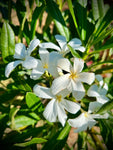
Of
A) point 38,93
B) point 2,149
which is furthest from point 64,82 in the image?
point 2,149

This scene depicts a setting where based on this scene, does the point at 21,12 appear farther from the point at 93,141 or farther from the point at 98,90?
the point at 93,141

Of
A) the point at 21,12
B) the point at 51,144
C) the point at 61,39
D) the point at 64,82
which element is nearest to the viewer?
the point at 64,82

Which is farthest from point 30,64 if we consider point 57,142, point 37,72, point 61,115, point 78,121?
point 57,142

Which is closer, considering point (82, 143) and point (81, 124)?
point (81, 124)

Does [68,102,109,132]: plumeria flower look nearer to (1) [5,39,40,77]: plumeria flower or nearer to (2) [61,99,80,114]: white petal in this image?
(2) [61,99,80,114]: white petal

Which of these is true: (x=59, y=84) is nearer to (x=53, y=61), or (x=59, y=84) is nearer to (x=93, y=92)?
(x=53, y=61)

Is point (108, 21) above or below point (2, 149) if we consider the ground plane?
above

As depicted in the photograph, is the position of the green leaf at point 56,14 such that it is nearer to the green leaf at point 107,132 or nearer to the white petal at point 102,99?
the white petal at point 102,99

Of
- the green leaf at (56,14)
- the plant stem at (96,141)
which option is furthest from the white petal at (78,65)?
the plant stem at (96,141)
